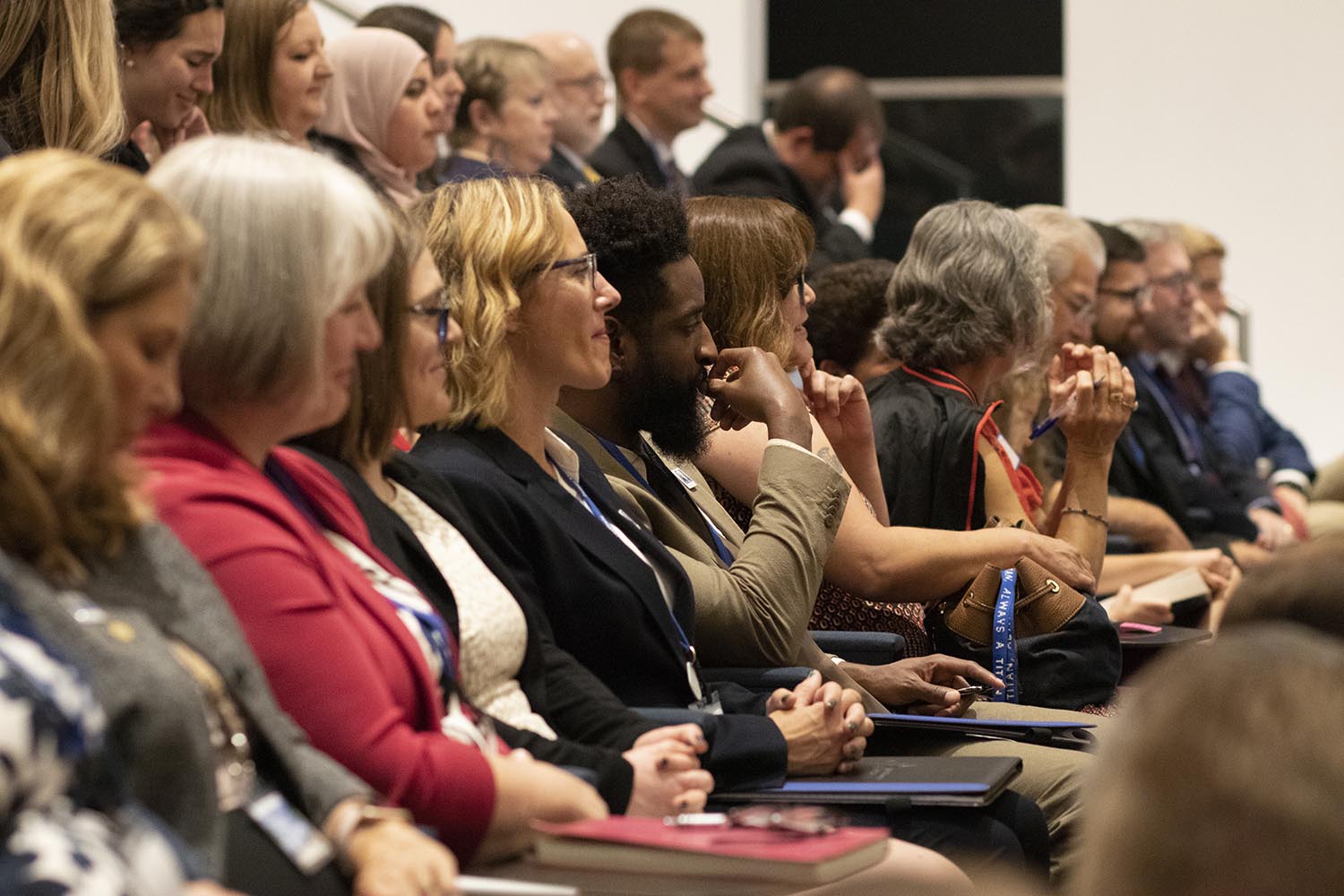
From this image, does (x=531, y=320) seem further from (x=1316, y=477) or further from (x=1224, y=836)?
(x=1316, y=477)

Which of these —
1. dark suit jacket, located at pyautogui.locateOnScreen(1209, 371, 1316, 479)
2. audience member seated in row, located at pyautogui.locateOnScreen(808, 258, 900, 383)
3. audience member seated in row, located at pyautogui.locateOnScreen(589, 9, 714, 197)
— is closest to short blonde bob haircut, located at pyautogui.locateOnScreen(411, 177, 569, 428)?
audience member seated in row, located at pyautogui.locateOnScreen(808, 258, 900, 383)

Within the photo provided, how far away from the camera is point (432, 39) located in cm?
529

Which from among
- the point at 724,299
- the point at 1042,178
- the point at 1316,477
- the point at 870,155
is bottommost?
the point at 1316,477

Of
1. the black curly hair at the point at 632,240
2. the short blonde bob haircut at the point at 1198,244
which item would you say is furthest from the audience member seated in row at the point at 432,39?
the short blonde bob haircut at the point at 1198,244

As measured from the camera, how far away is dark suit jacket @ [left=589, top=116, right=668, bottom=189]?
638 cm

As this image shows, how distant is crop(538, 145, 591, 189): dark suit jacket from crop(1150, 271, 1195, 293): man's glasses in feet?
6.49

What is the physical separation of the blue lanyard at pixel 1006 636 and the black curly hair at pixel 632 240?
2.84 ft

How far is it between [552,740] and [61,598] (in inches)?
31.5

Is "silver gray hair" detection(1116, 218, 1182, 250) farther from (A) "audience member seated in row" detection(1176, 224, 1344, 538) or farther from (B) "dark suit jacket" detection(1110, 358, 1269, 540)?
(B) "dark suit jacket" detection(1110, 358, 1269, 540)

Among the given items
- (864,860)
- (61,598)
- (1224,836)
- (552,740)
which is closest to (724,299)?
(552,740)

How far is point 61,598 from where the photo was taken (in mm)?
1429

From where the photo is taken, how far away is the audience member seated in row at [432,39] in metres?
5.21

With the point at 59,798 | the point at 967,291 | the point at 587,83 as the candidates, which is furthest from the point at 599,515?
the point at 587,83

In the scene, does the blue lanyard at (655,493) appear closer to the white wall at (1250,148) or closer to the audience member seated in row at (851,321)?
the audience member seated in row at (851,321)
